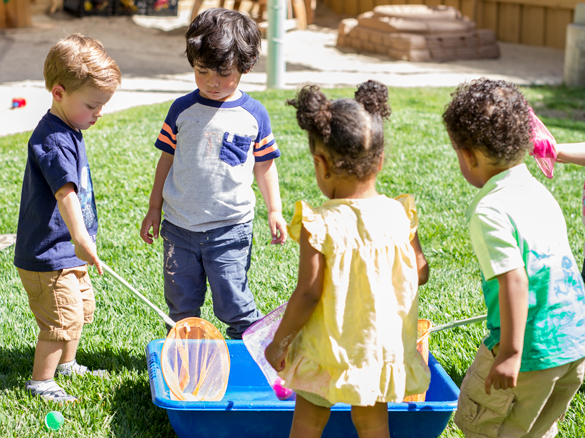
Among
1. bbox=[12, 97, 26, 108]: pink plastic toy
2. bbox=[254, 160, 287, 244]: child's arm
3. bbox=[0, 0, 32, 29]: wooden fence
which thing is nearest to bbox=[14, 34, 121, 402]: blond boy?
bbox=[254, 160, 287, 244]: child's arm

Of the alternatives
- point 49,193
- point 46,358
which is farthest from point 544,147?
point 46,358

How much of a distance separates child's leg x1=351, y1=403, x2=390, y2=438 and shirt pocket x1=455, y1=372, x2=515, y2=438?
0.22m

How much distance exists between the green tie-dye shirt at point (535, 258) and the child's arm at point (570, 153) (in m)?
0.61

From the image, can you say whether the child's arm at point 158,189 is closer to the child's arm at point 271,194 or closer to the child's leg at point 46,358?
the child's arm at point 271,194

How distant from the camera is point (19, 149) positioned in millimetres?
5473

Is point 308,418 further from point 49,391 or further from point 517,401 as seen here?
point 49,391

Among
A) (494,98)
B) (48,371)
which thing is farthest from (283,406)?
(494,98)

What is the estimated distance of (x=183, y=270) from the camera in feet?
8.00

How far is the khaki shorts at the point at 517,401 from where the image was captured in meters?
1.73

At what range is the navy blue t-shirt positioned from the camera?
7.01 ft

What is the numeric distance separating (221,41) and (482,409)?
1.36 m

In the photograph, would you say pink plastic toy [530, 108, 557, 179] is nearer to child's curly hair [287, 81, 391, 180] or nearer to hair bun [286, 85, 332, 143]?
child's curly hair [287, 81, 391, 180]

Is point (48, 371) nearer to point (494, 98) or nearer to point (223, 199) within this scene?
point (223, 199)

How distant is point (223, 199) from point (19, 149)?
3690 mm
